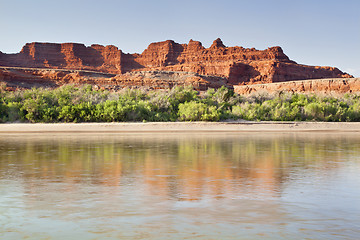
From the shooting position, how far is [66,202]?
4988mm

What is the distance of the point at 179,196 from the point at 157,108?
16.6 meters

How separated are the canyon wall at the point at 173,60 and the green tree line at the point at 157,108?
83.4 metres

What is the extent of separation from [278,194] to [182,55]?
13492 cm

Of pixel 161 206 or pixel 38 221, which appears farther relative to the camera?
pixel 161 206

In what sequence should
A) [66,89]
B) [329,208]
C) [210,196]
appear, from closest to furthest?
[329,208]
[210,196]
[66,89]

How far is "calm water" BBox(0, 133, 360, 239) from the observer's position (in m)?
3.95

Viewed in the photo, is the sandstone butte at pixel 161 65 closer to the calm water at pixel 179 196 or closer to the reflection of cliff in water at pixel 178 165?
the reflection of cliff in water at pixel 178 165

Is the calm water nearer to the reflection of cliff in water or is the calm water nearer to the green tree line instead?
the reflection of cliff in water

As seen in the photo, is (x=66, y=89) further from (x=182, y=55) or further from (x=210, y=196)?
(x=182, y=55)

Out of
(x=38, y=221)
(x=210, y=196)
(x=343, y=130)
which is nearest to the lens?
(x=38, y=221)

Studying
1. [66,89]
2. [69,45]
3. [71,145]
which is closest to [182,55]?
[69,45]

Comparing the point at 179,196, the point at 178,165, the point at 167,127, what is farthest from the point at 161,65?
the point at 179,196

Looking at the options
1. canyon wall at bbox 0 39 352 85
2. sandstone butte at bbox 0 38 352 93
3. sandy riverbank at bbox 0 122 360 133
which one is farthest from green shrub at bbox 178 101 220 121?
canyon wall at bbox 0 39 352 85

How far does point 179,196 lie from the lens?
532 cm
